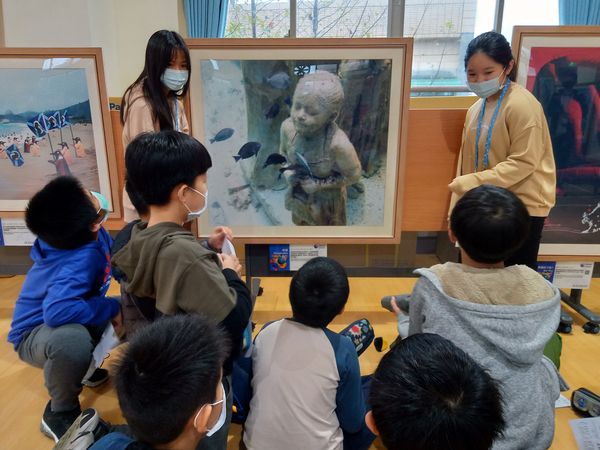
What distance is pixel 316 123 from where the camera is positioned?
1.85m

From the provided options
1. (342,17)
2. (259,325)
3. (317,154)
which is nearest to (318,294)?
(317,154)

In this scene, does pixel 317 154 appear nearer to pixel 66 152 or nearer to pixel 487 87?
pixel 487 87

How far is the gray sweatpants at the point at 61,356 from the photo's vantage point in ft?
4.46

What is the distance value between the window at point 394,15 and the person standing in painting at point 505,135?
3464 millimetres

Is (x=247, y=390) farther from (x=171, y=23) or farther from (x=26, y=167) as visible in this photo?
(x=171, y=23)

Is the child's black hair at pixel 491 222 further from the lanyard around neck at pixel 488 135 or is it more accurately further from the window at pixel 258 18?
the window at pixel 258 18

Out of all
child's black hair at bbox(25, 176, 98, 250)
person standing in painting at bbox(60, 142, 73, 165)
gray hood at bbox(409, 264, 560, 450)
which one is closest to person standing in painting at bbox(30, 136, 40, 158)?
person standing in painting at bbox(60, 142, 73, 165)

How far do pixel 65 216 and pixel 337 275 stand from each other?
3.07ft

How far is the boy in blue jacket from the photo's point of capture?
4.44 feet


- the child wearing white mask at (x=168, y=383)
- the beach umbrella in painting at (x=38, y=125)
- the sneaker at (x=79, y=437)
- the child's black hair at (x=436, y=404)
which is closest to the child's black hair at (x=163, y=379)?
the child wearing white mask at (x=168, y=383)

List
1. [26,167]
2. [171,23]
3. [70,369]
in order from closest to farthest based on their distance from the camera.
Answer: [70,369]
[26,167]
[171,23]

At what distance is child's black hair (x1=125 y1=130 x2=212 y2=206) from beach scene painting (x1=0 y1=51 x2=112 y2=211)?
112 cm

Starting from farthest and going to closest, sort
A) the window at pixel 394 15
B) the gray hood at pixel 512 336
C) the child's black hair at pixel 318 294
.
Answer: the window at pixel 394 15
the child's black hair at pixel 318 294
the gray hood at pixel 512 336

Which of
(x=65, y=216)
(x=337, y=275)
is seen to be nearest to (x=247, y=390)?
(x=337, y=275)
